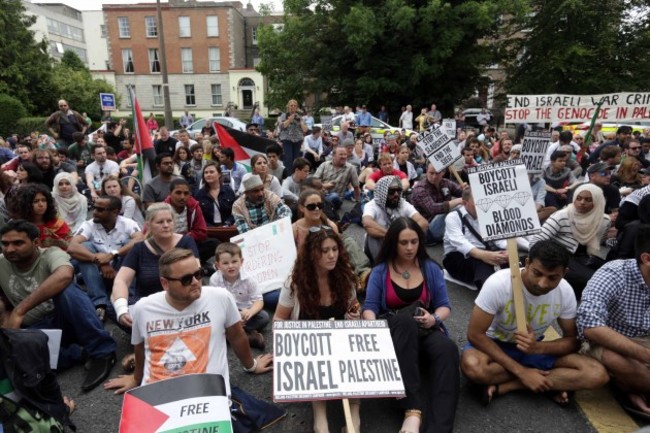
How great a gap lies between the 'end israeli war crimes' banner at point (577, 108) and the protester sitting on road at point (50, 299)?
10.7m

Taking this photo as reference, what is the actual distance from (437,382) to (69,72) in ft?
128

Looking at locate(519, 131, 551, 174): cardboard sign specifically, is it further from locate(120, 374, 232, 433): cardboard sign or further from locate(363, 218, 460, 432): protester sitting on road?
locate(120, 374, 232, 433): cardboard sign

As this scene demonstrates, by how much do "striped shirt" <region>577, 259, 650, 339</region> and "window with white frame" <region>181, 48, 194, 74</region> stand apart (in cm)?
4503

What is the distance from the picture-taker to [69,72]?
1334 inches

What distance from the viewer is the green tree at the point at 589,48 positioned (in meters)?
21.5

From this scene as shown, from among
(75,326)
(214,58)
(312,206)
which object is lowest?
(75,326)

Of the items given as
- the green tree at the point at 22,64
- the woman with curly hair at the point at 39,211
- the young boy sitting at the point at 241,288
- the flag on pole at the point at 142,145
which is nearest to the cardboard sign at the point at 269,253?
the young boy sitting at the point at 241,288

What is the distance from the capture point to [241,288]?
163 inches

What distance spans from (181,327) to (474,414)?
2.10 metres

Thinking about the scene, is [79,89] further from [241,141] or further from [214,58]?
[241,141]

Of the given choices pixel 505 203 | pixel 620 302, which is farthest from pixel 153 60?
pixel 620 302

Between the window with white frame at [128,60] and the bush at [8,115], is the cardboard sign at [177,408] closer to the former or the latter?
the bush at [8,115]

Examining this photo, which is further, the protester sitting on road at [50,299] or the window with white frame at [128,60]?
the window with white frame at [128,60]

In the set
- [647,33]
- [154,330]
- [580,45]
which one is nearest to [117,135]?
[154,330]
